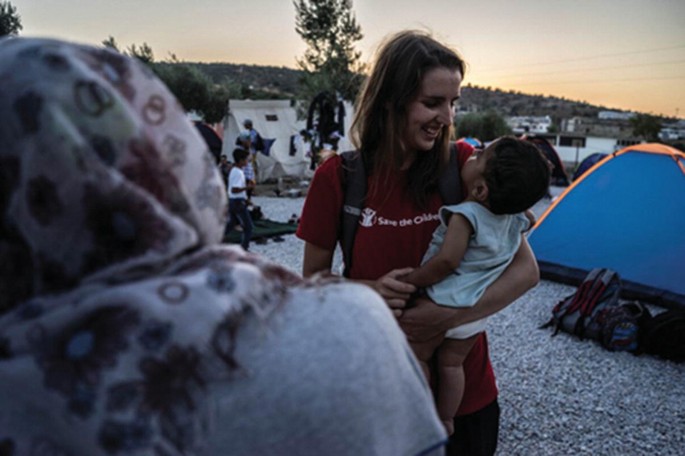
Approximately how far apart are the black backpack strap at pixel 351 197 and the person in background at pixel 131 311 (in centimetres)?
108

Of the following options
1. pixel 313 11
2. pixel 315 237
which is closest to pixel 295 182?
pixel 313 11

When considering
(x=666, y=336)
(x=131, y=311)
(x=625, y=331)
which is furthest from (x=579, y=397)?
(x=131, y=311)

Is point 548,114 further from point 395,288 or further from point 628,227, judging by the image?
point 395,288

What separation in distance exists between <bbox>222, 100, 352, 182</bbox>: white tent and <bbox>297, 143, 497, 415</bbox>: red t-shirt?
1417cm

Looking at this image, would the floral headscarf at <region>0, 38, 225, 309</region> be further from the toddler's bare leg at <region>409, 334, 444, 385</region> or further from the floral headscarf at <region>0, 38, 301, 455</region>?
the toddler's bare leg at <region>409, 334, 444, 385</region>

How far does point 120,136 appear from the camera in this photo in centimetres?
69

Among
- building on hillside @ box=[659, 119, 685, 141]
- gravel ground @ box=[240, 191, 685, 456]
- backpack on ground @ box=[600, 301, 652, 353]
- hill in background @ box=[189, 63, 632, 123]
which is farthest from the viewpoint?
hill in background @ box=[189, 63, 632, 123]

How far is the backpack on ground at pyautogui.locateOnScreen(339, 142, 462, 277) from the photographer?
1.84 meters

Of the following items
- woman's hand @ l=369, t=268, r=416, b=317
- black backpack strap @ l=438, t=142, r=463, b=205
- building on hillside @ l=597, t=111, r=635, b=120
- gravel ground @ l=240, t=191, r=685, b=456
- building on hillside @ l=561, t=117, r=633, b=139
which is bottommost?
gravel ground @ l=240, t=191, r=685, b=456

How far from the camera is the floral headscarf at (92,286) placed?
2.11 ft

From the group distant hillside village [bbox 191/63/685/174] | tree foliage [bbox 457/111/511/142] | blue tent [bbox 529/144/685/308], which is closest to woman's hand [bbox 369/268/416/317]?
blue tent [bbox 529/144/685/308]

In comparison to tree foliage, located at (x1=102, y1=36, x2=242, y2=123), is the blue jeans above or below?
below

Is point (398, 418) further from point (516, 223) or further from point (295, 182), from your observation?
point (295, 182)

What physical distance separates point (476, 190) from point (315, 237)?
620 millimetres
